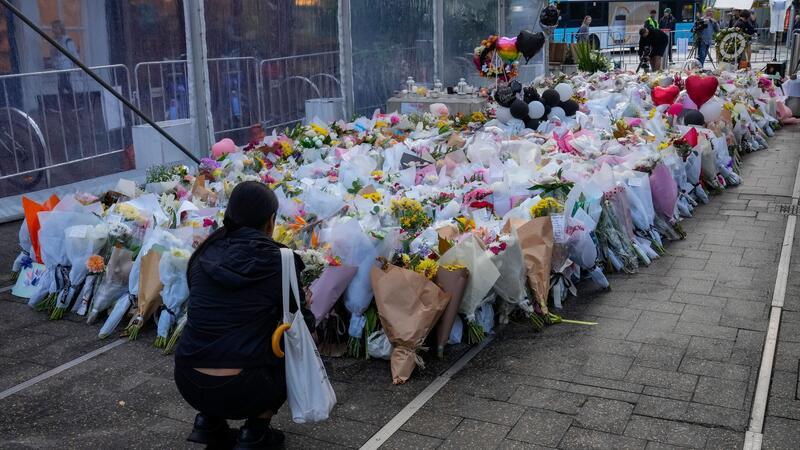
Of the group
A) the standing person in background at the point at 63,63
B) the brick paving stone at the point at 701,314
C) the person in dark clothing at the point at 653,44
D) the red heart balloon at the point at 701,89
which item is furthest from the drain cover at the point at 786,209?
the person in dark clothing at the point at 653,44

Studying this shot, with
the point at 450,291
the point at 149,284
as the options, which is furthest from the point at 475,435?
the point at 149,284

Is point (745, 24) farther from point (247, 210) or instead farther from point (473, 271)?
point (247, 210)

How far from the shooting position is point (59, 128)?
330 inches

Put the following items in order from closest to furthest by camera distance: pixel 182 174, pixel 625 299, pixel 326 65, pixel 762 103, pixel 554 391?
pixel 554 391 → pixel 625 299 → pixel 182 174 → pixel 326 65 → pixel 762 103

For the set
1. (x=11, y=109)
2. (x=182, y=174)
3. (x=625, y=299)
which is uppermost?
(x=11, y=109)

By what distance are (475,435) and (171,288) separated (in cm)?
202

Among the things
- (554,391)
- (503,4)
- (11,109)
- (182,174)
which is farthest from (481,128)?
(503,4)

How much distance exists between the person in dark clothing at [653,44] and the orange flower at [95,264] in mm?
15695

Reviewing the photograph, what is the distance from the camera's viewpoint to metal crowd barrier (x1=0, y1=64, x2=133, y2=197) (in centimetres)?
795

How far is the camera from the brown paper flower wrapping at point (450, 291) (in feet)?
15.0

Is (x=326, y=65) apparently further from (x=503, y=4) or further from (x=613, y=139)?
(x=503, y=4)

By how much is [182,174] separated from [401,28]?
6.22m

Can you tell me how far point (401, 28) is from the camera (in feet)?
40.9

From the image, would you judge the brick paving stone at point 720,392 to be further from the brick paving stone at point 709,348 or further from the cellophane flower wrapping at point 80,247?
the cellophane flower wrapping at point 80,247
